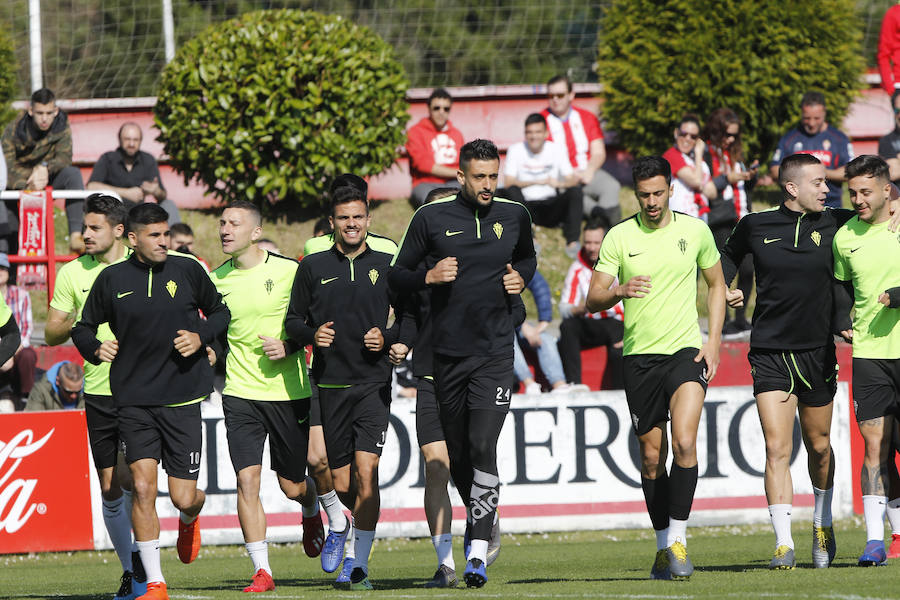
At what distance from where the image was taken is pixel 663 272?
9.00 m

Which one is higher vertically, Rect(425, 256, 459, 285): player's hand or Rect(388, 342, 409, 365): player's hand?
Rect(425, 256, 459, 285): player's hand

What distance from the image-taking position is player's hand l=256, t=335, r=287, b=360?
31.0ft

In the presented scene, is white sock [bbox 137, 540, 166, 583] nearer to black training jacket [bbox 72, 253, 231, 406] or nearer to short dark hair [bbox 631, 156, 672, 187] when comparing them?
black training jacket [bbox 72, 253, 231, 406]

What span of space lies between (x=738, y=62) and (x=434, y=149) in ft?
14.3

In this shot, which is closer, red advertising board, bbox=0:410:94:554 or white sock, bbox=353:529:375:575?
white sock, bbox=353:529:375:575

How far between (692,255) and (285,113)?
9.10m

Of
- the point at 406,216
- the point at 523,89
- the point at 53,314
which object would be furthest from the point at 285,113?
the point at 53,314

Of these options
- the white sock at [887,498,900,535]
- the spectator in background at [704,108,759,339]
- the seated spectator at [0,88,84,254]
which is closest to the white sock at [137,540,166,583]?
the white sock at [887,498,900,535]

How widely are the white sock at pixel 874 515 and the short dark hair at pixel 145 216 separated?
201 inches

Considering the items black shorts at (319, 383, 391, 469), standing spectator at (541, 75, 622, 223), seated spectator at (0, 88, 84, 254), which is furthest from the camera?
standing spectator at (541, 75, 622, 223)

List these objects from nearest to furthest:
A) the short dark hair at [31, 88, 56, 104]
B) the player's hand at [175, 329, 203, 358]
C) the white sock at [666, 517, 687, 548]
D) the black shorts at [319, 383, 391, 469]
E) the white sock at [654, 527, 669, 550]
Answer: the player's hand at [175, 329, 203, 358] → the white sock at [666, 517, 687, 548] → the white sock at [654, 527, 669, 550] → the black shorts at [319, 383, 391, 469] → the short dark hair at [31, 88, 56, 104]

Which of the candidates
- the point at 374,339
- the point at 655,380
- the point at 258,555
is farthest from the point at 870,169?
the point at 258,555

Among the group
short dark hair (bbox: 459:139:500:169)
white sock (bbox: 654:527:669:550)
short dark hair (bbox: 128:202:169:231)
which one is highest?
short dark hair (bbox: 459:139:500:169)

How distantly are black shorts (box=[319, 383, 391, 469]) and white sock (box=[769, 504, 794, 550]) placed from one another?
270cm
